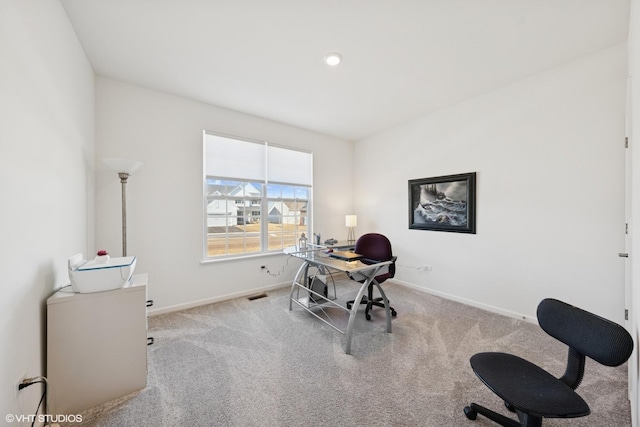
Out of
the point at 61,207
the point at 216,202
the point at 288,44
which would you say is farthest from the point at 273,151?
the point at 61,207

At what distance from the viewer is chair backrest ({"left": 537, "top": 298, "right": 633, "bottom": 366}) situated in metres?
1.07

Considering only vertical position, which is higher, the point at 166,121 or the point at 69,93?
the point at 166,121

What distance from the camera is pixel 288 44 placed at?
2260mm

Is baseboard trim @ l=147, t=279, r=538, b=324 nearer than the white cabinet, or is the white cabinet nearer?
the white cabinet

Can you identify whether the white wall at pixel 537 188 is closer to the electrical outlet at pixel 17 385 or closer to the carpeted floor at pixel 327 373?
the carpeted floor at pixel 327 373

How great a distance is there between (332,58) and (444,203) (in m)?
2.59

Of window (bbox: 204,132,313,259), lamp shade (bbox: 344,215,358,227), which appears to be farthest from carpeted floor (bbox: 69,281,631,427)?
lamp shade (bbox: 344,215,358,227)

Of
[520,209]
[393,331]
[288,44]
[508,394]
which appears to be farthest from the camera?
[520,209]

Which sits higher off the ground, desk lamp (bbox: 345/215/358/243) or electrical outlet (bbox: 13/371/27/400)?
desk lamp (bbox: 345/215/358/243)

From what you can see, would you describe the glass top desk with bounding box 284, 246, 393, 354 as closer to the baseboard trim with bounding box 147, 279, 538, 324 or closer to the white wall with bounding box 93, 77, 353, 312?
the baseboard trim with bounding box 147, 279, 538, 324

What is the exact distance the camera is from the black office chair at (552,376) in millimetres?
1079

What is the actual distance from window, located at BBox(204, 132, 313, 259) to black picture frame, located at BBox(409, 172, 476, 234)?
6.38ft

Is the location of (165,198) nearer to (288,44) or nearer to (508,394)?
(288,44)

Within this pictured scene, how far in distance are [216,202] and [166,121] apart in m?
1.24
